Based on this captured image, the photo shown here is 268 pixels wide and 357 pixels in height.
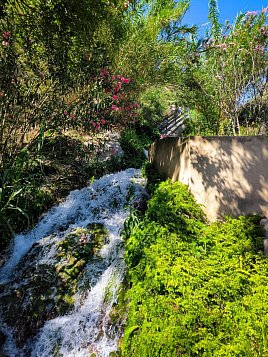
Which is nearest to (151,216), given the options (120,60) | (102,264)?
(102,264)

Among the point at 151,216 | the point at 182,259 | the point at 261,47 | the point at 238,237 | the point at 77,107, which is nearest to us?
the point at 182,259

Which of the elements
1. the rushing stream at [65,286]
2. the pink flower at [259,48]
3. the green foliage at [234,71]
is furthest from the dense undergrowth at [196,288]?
the pink flower at [259,48]

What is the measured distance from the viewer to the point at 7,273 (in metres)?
4.27

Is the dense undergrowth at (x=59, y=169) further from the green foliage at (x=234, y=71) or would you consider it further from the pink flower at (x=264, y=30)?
the pink flower at (x=264, y=30)

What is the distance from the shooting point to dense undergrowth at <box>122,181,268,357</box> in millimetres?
2059

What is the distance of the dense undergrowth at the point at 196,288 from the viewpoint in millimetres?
2059

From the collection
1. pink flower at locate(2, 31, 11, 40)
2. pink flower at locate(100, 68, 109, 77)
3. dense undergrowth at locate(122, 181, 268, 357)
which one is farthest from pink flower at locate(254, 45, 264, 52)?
pink flower at locate(2, 31, 11, 40)

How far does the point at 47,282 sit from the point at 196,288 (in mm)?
2453

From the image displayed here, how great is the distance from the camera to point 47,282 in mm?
3777

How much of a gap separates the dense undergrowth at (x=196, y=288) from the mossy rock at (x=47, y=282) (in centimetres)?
107

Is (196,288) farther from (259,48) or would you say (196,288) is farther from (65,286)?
(259,48)

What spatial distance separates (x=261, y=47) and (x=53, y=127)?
520cm

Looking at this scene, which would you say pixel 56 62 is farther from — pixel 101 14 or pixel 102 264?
pixel 102 264

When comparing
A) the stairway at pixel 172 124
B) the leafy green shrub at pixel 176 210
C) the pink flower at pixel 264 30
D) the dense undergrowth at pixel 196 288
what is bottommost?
the dense undergrowth at pixel 196 288
